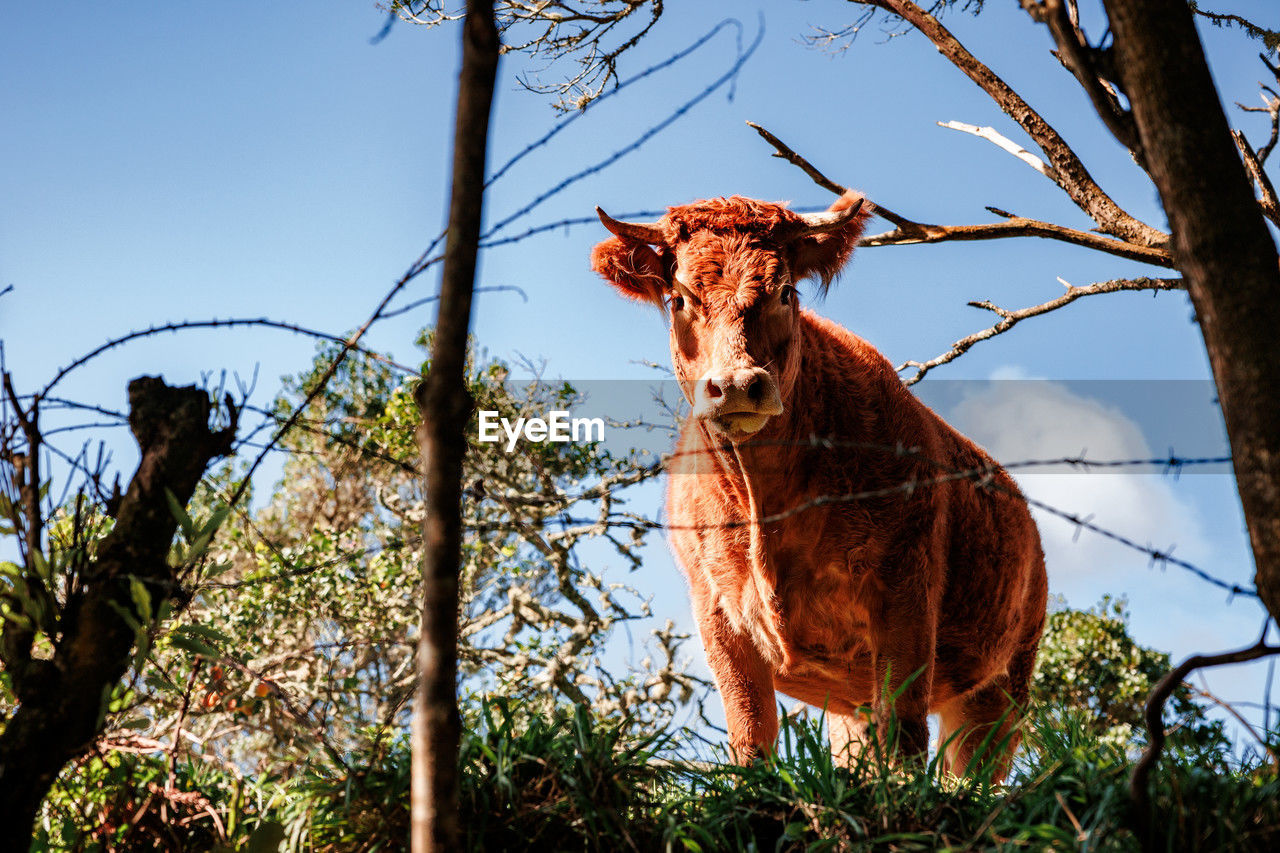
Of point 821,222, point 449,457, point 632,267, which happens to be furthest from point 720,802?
point 821,222

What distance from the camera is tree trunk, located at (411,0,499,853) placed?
2133 millimetres

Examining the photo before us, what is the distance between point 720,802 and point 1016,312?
360 cm

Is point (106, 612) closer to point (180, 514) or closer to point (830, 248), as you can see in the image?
point (180, 514)

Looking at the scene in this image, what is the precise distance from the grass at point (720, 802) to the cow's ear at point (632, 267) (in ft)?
7.74

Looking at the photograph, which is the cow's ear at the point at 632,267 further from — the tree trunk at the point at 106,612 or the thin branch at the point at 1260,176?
the thin branch at the point at 1260,176

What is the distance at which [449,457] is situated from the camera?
7.51 ft

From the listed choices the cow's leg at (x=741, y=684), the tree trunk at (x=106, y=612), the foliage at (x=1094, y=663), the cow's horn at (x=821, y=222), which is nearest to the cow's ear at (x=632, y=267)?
the cow's horn at (x=821, y=222)

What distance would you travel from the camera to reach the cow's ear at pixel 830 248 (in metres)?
5.03

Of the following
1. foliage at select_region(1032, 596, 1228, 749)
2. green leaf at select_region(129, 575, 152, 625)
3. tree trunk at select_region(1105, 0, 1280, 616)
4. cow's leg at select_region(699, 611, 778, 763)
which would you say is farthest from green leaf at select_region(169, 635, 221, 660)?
foliage at select_region(1032, 596, 1228, 749)

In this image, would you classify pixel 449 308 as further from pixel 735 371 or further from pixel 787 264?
pixel 787 264

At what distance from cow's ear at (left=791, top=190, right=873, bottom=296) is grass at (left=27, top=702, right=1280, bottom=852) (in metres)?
2.48

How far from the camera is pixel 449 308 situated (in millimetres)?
2334

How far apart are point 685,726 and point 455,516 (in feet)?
5.89

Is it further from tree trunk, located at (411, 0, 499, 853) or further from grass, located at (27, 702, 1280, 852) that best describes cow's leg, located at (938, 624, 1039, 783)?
tree trunk, located at (411, 0, 499, 853)
